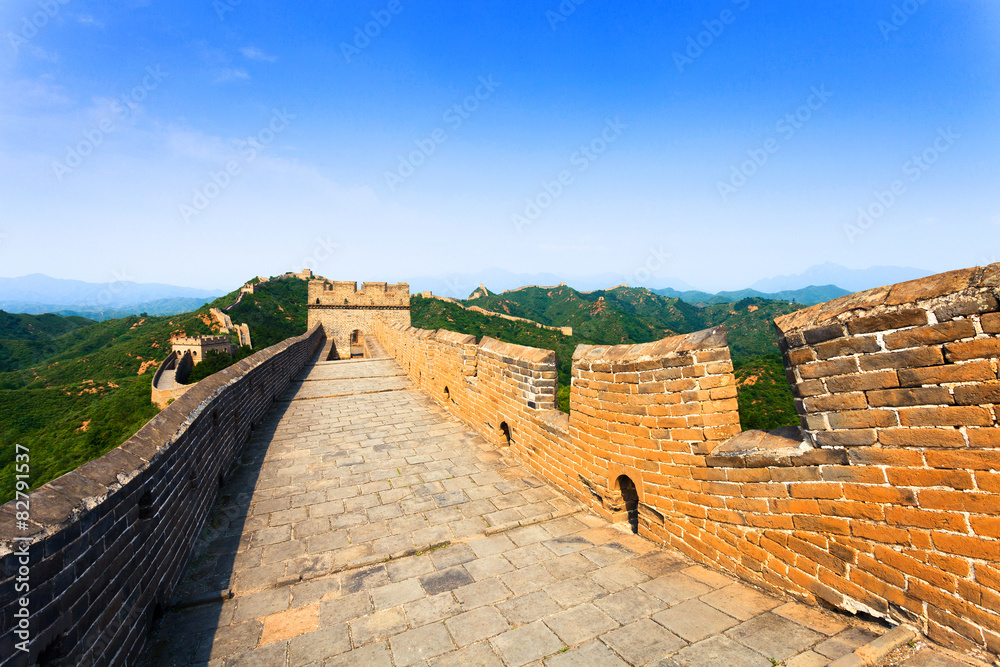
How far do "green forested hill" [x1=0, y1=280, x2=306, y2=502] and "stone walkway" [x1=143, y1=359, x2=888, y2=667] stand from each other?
86.2 ft

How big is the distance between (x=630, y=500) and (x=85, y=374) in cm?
5910

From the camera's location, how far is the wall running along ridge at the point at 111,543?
66.9 inches

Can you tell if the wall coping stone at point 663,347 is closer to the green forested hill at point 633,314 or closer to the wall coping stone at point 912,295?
the wall coping stone at point 912,295

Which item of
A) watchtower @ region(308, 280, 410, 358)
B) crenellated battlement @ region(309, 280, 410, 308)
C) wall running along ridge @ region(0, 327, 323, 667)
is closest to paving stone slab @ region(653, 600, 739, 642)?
wall running along ridge @ region(0, 327, 323, 667)

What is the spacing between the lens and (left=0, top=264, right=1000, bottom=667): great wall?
2.02m

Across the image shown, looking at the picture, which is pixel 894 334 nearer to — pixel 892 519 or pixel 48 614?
pixel 892 519

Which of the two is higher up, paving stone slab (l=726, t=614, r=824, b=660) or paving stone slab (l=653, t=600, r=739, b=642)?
paving stone slab (l=726, t=614, r=824, b=660)

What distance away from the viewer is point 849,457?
243 centimetres

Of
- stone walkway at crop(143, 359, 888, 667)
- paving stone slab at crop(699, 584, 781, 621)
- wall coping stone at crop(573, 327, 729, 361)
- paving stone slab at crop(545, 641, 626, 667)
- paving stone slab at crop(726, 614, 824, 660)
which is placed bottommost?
stone walkway at crop(143, 359, 888, 667)

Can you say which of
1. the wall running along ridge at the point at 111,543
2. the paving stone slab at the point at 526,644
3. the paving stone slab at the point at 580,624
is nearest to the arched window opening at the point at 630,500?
the paving stone slab at the point at 580,624

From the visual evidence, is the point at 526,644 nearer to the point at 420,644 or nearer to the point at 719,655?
the point at 420,644

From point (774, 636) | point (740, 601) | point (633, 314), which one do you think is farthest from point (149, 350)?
point (633, 314)

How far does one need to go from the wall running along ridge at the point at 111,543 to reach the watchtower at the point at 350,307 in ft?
84.1

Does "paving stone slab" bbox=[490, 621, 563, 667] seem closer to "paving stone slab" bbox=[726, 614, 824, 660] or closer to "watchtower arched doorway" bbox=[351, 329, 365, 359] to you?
"paving stone slab" bbox=[726, 614, 824, 660]
